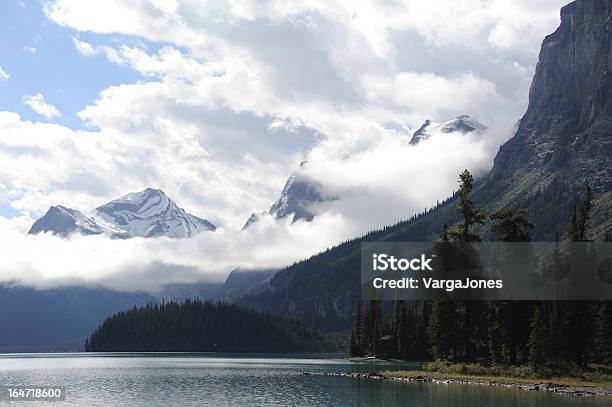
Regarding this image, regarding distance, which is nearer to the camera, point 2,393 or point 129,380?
point 2,393

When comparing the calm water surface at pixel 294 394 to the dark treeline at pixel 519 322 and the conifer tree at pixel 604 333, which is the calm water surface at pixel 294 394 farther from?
the conifer tree at pixel 604 333

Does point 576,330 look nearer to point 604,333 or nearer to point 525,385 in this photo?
point 604,333

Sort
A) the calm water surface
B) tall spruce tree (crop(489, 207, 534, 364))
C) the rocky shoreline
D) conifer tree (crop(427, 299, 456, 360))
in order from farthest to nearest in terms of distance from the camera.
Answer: conifer tree (crop(427, 299, 456, 360)), tall spruce tree (crop(489, 207, 534, 364)), the rocky shoreline, the calm water surface

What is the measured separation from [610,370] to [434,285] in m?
27.8

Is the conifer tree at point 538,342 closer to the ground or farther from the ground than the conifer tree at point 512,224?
closer to the ground

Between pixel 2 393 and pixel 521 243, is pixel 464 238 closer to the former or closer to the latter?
pixel 521 243

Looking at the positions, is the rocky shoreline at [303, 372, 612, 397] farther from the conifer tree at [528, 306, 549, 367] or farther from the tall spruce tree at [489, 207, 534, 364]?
the tall spruce tree at [489, 207, 534, 364]

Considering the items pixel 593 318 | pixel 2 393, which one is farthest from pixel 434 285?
pixel 2 393

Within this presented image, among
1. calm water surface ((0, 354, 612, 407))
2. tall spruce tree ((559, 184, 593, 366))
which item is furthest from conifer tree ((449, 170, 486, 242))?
calm water surface ((0, 354, 612, 407))

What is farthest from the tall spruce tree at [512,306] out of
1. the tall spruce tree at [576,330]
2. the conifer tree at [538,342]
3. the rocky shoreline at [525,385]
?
the rocky shoreline at [525,385]

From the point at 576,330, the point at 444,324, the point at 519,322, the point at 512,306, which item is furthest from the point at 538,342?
the point at 444,324

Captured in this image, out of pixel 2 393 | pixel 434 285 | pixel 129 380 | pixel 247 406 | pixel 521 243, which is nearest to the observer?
pixel 247 406

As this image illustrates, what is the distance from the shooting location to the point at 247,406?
7838 centimetres

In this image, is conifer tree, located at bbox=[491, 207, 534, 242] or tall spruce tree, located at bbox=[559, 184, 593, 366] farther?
conifer tree, located at bbox=[491, 207, 534, 242]
